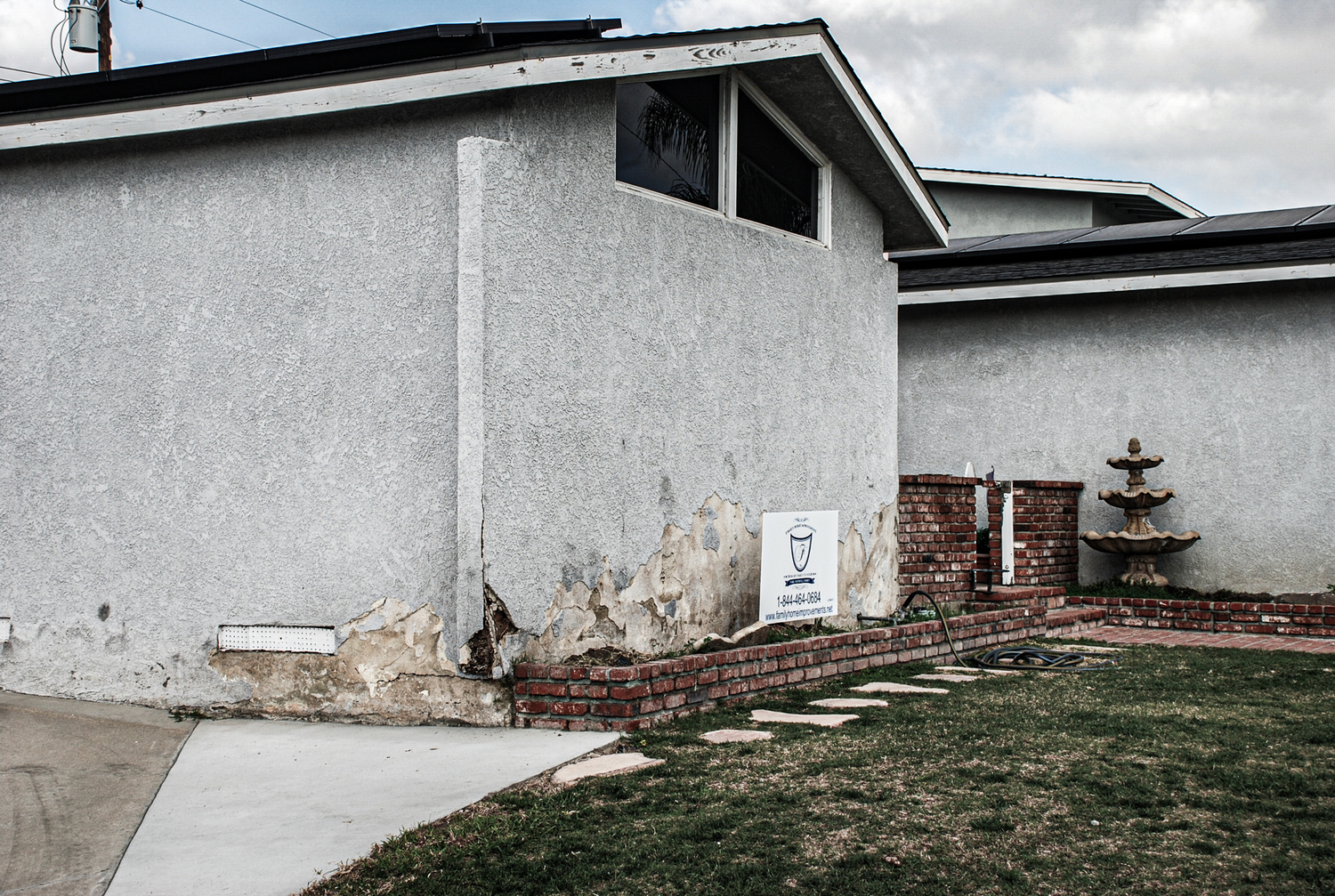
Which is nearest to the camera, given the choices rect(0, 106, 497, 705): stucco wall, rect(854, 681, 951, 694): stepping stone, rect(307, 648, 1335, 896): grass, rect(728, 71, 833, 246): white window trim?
rect(307, 648, 1335, 896): grass

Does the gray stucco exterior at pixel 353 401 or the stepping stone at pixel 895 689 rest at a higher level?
the gray stucco exterior at pixel 353 401

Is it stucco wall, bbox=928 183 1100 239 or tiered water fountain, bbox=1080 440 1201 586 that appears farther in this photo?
stucco wall, bbox=928 183 1100 239

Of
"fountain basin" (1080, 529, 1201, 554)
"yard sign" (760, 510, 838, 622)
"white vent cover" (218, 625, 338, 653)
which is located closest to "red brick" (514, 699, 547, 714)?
"white vent cover" (218, 625, 338, 653)

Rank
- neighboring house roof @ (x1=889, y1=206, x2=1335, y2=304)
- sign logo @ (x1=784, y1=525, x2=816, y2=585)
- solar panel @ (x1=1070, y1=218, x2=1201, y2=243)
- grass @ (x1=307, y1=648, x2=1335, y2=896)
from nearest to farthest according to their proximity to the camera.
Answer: grass @ (x1=307, y1=648, x2=1335, y2=896) < sign logo @ (x1=784, y1=525, x2=816, y2=585) < neighboring house roof @ (x1=889, y1=206, x2=1335, y2=304) < solar panel @ (x1=1070, y1=218, x2=1201, y2=243)

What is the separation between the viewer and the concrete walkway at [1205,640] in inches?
376

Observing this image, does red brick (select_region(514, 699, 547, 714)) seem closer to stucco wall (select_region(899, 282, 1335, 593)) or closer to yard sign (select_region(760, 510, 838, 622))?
yard sign (select_region(760, 510, 838, 622))

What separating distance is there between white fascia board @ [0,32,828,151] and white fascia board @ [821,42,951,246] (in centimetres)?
109

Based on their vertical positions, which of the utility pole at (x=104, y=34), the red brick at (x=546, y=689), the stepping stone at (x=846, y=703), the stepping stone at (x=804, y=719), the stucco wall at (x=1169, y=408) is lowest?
the stepping stone at (x=846, y=703)

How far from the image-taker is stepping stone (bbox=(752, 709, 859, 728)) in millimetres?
5922

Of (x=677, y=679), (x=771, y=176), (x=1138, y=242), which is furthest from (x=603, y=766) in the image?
(x=1138, y=242)

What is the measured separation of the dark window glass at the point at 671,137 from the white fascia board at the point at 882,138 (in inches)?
35.0

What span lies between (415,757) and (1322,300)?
1008 cm

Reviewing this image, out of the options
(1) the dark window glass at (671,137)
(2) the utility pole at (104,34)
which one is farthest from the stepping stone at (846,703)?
(2) the utility pole at (104,34)

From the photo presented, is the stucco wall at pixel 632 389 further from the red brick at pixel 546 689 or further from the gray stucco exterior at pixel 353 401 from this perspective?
the red brick at pixel 546 689
